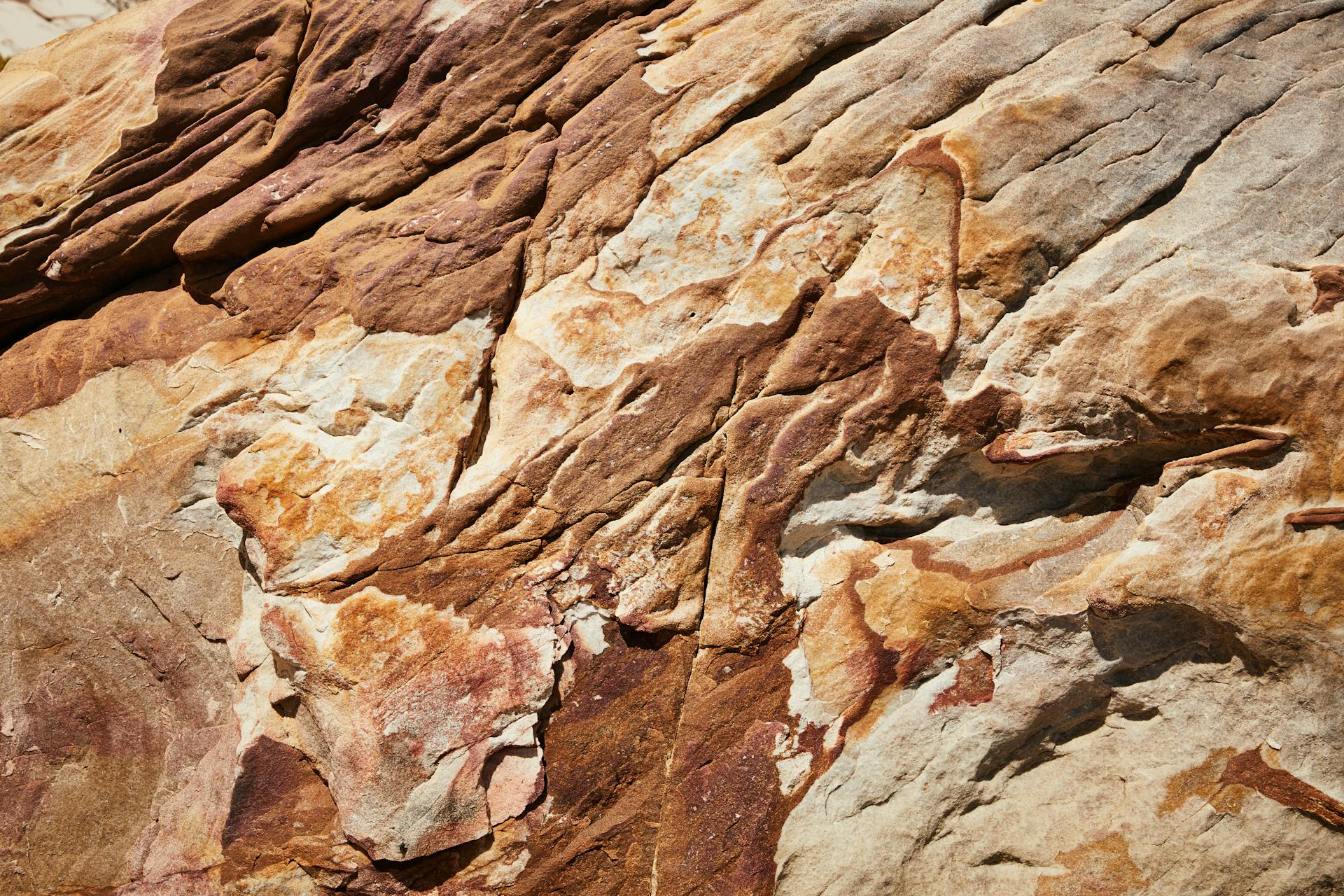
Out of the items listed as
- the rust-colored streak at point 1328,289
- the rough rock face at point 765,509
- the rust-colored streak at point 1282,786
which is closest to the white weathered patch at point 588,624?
the rough rock face at point 765,509

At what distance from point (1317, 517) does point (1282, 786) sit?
0.87 metres

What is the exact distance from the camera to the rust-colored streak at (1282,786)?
2758 mm

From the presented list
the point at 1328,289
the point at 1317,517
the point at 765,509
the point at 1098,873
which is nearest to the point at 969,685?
the point at 1098,873

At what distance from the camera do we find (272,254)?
3.36 m

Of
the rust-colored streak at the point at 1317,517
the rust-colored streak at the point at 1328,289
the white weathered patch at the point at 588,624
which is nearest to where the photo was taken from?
the rust-colored streak at the point at 1317,517

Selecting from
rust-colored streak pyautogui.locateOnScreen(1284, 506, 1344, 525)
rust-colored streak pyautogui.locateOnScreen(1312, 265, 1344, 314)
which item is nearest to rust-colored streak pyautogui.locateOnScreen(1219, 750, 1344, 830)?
rust-colored streak pyautogui.locateOnScreen(1284, 506, 1344, 525)

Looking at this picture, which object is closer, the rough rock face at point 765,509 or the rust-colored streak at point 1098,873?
the rough rock face at point 765,509

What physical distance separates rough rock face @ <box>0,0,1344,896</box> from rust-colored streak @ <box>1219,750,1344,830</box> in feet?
0.04

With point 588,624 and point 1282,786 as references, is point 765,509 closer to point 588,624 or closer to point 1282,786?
point 588,624

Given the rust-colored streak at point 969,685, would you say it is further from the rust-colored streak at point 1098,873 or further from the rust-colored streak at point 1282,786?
the rust-colored streak at point 1282,786

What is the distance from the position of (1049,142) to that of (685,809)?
2482mm

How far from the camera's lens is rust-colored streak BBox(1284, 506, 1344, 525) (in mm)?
2627

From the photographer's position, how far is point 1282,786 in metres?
2.81

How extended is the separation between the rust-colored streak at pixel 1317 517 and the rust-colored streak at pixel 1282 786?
0.76 metres
